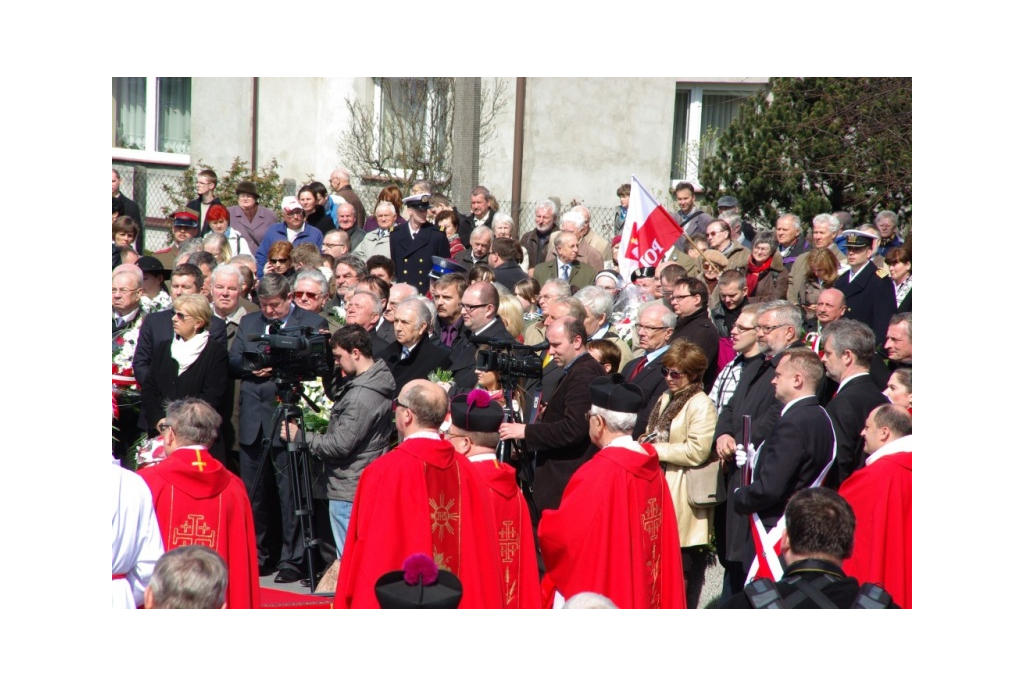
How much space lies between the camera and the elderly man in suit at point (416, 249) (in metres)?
12.3

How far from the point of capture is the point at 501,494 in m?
6.23

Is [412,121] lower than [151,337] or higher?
higher

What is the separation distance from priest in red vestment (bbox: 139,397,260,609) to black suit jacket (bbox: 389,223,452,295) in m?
6.57

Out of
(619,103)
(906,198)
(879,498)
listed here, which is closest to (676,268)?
(879,498)

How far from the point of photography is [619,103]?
1847 centimetres

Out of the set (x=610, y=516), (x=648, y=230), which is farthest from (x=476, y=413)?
(x=648, y=230)

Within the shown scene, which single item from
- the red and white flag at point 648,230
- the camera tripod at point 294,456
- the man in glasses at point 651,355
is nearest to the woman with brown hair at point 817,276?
the red and white flag at point 648,230

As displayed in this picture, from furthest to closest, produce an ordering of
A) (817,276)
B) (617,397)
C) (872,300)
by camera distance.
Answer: (817,276)
(872,300)
(617,397)

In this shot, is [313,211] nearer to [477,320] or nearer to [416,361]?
[477,320]

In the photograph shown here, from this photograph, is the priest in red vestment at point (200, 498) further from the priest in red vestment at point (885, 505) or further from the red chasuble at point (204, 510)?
the priest in red vestment at point (885, 505)

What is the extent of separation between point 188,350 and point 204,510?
2.36 meters

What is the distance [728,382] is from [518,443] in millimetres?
1336

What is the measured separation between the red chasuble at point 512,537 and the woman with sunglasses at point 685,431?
1.07 m

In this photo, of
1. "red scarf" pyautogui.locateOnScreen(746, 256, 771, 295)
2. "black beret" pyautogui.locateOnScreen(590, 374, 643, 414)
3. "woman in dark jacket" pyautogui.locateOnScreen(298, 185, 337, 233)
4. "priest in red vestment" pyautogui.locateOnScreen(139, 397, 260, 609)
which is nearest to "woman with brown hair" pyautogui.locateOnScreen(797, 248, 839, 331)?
"red scarf" pyautogui.locateOnScreen(746, 256, 771, 295)
